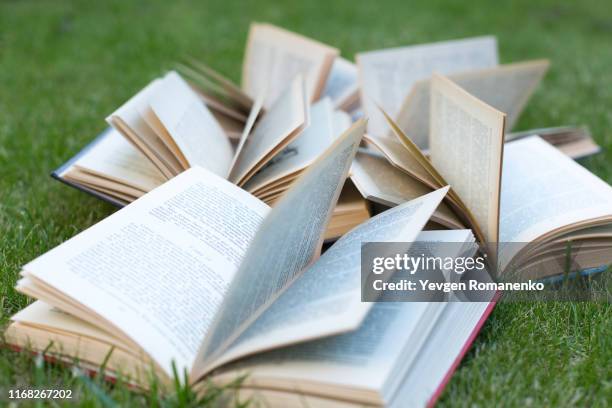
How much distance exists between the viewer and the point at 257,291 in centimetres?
123

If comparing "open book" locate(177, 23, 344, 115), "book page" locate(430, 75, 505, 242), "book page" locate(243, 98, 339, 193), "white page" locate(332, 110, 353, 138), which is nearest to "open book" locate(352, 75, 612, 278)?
"book page" locate(430, 75, 505, 242)

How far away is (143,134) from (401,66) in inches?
44.0

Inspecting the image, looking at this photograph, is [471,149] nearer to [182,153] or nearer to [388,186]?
[388,186]

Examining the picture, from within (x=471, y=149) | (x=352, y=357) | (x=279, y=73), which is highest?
(x=279, y=73)

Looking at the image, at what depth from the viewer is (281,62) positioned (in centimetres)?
263

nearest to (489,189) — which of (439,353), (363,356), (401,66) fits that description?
(439,353)

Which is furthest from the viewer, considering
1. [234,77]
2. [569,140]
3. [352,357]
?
[234,77]

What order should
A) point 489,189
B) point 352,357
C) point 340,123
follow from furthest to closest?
point 340,123 → point 489,189 → point 352,357

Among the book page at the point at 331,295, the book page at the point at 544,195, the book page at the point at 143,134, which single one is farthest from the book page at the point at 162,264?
the book page at the point at 544,195

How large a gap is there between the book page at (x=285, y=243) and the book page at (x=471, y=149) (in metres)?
0.31

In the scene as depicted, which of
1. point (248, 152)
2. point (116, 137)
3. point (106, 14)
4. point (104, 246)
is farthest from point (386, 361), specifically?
point (106, 14)

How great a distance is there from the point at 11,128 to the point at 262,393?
1982 millimetres

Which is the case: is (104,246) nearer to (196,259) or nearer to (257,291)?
(196,259)

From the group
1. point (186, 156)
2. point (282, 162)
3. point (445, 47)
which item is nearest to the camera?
point (186, 156)
